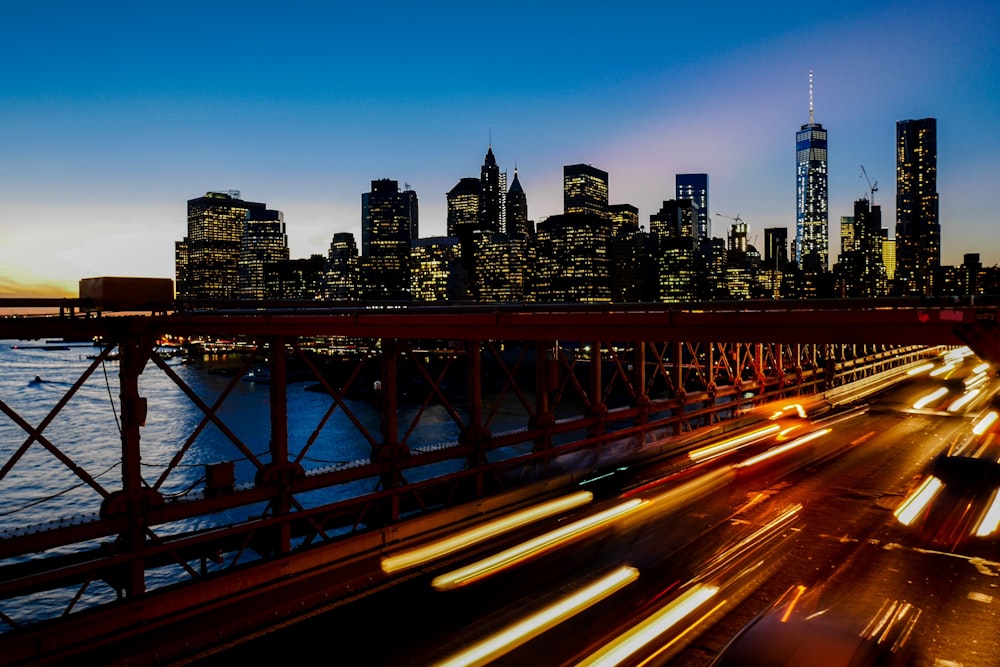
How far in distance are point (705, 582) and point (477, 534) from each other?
4500 mm

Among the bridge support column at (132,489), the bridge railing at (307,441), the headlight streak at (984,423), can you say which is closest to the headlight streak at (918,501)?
the bridge railing at (307,441)

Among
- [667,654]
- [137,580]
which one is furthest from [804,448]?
[137,580]

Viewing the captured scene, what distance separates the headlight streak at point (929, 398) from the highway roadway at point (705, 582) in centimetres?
1944

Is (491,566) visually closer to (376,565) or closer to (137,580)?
(376,565)

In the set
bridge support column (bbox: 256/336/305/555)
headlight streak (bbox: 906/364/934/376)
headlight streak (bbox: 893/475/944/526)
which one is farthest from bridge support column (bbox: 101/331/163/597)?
headlight streak (bbox: 906/364/934/376)

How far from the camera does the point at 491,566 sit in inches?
478

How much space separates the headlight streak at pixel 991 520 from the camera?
47.6ft

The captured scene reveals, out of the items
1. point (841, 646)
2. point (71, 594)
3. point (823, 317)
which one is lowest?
point (71, 594)

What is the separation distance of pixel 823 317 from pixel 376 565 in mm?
8474

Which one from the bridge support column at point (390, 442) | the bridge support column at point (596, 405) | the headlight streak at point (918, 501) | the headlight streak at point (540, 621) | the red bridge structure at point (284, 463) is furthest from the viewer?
the bridge support column at point (596, 405)

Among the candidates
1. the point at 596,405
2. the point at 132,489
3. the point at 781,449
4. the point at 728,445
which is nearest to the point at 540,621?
the point at 132,489

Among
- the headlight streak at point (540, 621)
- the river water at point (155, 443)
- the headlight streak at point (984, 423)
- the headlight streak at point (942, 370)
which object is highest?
the headlight streak at point (540, 621)

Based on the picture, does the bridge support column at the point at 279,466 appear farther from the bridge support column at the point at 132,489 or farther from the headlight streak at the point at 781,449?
the headlight streak at the point at 781,449

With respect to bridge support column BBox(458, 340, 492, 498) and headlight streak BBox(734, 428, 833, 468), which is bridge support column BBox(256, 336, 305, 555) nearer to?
bridge support column BBox(458, 340, 492, 498)
